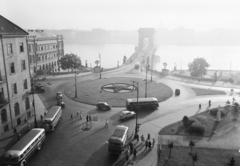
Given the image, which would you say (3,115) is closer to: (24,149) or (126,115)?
(24,149)

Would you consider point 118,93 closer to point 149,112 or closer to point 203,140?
point 149,112

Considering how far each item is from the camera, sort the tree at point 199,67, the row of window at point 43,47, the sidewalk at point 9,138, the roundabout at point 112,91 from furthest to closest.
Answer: the tree at point 199,67 → the row of window at point 43,47 → the roundabout at point 112,91 → the sidewalk at point 9,138

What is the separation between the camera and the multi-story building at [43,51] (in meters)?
71.8

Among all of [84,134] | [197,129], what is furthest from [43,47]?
[197,129]

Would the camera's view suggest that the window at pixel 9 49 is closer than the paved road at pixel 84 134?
No

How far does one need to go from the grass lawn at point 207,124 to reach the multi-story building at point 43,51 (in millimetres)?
47826

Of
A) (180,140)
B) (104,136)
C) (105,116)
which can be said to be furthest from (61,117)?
(180,140)

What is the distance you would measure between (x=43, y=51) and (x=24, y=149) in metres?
60.1

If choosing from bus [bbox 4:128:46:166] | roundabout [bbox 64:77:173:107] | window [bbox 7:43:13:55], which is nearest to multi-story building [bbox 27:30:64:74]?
roundabout [bbox 64:77:173:107]

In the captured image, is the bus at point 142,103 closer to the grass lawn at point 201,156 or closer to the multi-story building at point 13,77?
the grass lawn at point 201,156

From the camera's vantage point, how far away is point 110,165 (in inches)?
909

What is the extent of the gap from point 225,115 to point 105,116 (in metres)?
19.4

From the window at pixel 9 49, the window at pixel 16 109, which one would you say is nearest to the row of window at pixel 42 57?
the window at pixel 16 109

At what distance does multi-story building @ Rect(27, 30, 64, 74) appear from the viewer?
71.8 metres
